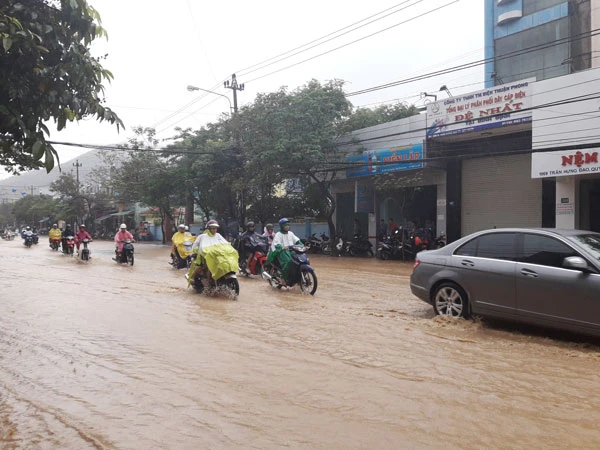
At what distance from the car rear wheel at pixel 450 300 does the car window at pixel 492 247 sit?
0.51 meters

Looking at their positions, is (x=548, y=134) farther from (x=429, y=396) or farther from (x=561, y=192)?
(x=429, y=396)

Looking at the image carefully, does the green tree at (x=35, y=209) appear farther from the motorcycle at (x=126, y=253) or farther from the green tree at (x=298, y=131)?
the motorcycle at (x=126, y=253)

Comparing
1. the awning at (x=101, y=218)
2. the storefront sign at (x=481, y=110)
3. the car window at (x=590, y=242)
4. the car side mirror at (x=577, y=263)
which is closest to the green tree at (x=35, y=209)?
the awning at (x=101, y=218)

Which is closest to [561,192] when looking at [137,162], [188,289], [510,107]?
[510,107]

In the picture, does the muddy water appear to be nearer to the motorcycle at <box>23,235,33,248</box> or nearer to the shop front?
the shop front

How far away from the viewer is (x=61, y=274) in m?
14.8

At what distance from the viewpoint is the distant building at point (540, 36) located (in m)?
25.2

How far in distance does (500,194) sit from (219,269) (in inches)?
512

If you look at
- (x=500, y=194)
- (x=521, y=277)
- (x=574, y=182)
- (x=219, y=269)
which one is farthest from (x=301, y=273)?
(x=500, y=194)

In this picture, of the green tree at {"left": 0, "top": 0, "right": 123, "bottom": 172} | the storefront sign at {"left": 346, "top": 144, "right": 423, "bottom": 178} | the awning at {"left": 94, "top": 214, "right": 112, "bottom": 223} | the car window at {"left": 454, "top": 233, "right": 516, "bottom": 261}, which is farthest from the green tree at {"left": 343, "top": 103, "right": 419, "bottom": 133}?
the awning at {"left": 94, "top": 214, "right": 112, "bottom": 223}

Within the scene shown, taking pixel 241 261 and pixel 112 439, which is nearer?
pixel 112 439

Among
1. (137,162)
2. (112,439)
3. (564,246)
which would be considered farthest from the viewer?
(137,162)

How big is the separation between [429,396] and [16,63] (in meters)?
4.17

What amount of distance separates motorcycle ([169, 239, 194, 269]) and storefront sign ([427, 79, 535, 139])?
9984mm
